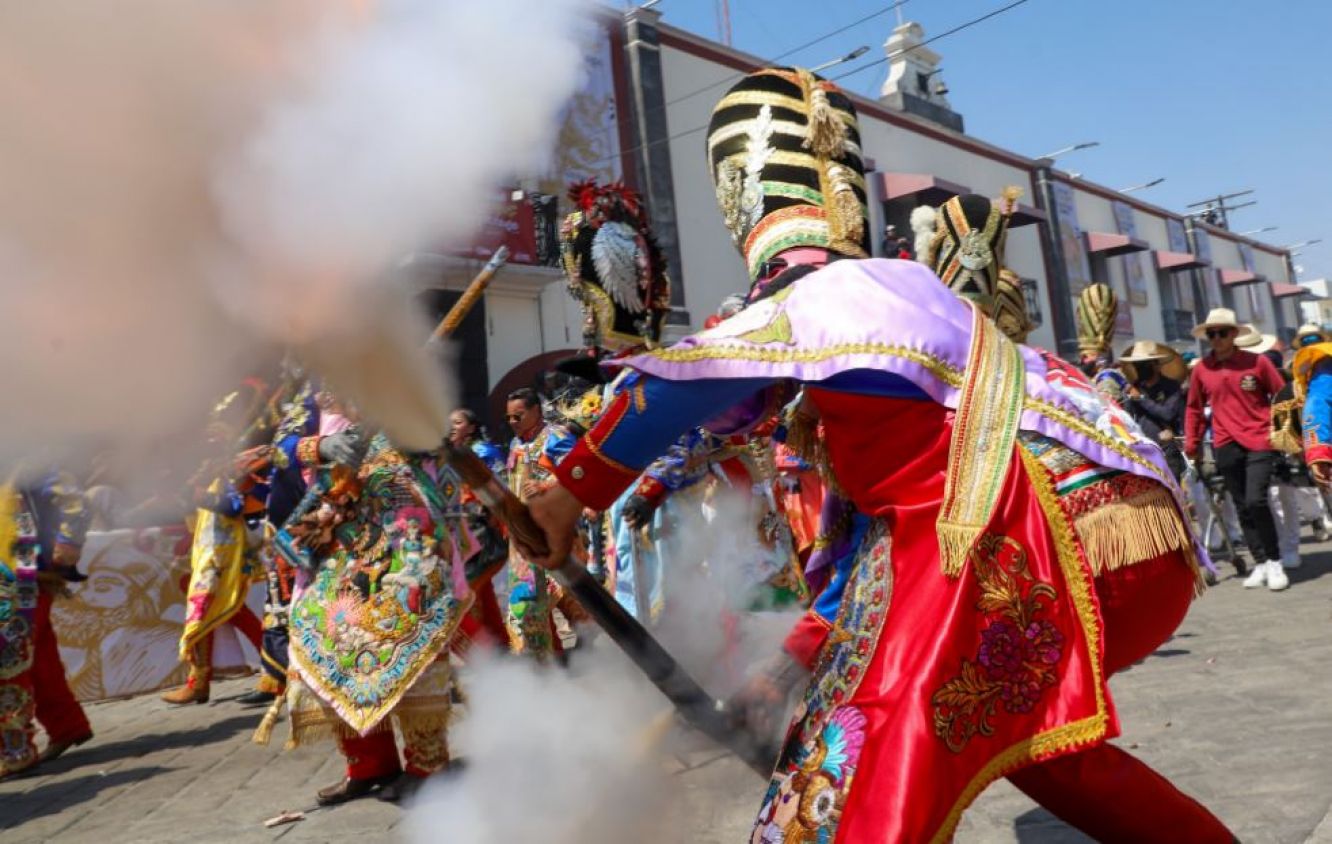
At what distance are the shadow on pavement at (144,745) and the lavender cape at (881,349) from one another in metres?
5.41

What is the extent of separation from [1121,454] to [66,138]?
2.15m

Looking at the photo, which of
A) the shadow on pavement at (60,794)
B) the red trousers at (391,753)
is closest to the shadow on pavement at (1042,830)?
the red trousers at (391,753)

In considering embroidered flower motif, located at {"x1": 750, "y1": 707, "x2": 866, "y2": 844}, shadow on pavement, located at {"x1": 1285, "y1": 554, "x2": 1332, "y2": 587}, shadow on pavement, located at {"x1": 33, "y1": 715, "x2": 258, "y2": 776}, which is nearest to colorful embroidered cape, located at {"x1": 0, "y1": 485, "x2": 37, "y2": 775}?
shadow on pavement, located at {"x1": 33, "y1": 715, "x2": 258, "y2": 776}

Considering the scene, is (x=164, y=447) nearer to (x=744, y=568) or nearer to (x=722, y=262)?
(x=744, y=568)

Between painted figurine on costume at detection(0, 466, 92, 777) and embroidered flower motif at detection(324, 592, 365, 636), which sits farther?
painted figurine on costume at detection(0, 466, 92, 777)

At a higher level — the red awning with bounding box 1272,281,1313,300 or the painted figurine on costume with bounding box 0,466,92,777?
the red awning with bounding box 1272,281,1313,300

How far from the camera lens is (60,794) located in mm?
5383

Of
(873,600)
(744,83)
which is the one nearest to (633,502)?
(744,83)

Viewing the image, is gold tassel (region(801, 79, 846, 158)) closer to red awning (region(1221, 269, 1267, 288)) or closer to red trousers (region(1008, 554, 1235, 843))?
red trousers (region(1008, 554, 1235, 843))

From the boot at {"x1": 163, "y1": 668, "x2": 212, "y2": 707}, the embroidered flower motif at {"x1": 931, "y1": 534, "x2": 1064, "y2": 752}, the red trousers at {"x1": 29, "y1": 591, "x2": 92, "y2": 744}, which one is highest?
the embroidered flower motif at {"x1": 931, "y1": 534, "x2": 1064, "y2": 752}

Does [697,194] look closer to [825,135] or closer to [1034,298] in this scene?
[1034,298]

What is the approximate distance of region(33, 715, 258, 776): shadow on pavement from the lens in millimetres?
6121

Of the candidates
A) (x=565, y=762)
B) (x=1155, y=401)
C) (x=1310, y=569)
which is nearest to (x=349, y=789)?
(x=565, y=762)

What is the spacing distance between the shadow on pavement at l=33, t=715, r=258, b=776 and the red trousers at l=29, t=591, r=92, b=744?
0.17 metres
